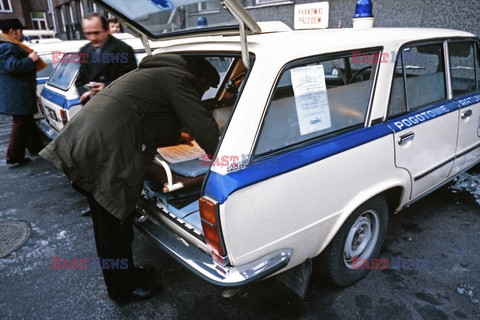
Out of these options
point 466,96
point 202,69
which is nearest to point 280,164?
point 202,69

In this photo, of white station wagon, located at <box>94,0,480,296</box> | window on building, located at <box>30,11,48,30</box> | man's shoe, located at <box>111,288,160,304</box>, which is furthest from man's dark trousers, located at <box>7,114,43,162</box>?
window on building, located at <box>30,11,48,30</box>

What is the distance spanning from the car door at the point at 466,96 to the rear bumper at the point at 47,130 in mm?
4761

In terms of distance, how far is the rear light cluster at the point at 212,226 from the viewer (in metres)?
1.79

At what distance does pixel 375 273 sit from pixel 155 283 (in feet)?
5.80

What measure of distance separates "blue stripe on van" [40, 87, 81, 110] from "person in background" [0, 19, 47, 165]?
29cm

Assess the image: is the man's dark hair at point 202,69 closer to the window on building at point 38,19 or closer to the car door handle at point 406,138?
the car door handle at point 406,138

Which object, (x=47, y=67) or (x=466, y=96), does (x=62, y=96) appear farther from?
(x=466, y=96)

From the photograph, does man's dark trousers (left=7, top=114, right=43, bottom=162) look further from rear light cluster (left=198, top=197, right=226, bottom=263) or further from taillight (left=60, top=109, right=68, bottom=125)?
rear light cluster (left=198, top=197, right=226, bottom=263)

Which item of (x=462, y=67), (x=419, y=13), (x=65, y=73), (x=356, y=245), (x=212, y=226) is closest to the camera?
(x=212, y=226)

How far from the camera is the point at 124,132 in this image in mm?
2059

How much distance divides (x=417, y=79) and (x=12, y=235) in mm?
4111

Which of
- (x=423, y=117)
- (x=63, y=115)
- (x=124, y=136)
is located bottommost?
(x=63, y=115)

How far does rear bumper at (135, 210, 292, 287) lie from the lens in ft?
6.11

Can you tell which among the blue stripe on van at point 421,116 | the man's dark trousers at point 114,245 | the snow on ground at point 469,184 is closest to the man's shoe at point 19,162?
the man's dark trousers at point 114,245
